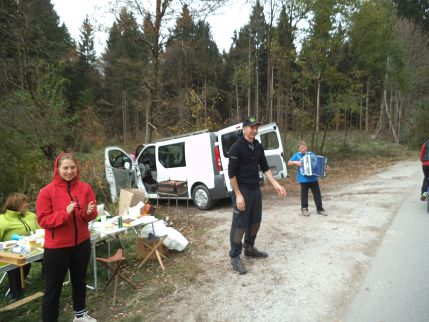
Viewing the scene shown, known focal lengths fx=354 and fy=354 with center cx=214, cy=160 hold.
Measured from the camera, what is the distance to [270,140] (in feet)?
31.9

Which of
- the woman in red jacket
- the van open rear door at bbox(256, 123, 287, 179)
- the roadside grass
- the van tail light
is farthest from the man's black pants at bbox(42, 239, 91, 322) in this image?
the van open rear door at bbox(256, 123, 287, 179)

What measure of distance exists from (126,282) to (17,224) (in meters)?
1.79

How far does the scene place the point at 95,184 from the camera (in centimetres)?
1057

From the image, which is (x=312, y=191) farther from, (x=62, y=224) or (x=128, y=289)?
(x=62, y=224)

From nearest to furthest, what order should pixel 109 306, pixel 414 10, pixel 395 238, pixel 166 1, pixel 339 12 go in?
pixel 109 306 → pixel 395 238 → pixel 166 1 → pixel 339 12 → pixel 414 10

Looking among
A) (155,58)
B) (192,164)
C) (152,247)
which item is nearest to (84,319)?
(152,247)

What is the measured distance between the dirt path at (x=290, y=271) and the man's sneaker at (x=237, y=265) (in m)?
0.08

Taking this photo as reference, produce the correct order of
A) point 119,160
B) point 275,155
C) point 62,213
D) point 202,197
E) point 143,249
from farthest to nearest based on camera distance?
point 119,160 → point 275,155 → point 202,197 → point 143,249 → point 62,213

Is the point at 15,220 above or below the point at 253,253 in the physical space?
above

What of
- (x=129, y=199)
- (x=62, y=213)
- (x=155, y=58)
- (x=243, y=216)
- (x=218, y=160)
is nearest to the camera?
(x=62, y=213)

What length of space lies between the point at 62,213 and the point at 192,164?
5.87m

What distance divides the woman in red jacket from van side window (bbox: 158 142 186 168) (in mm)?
5786

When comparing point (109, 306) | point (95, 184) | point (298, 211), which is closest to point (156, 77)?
point (95, 184)

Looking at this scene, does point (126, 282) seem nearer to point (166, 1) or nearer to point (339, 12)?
point (166, 1)
